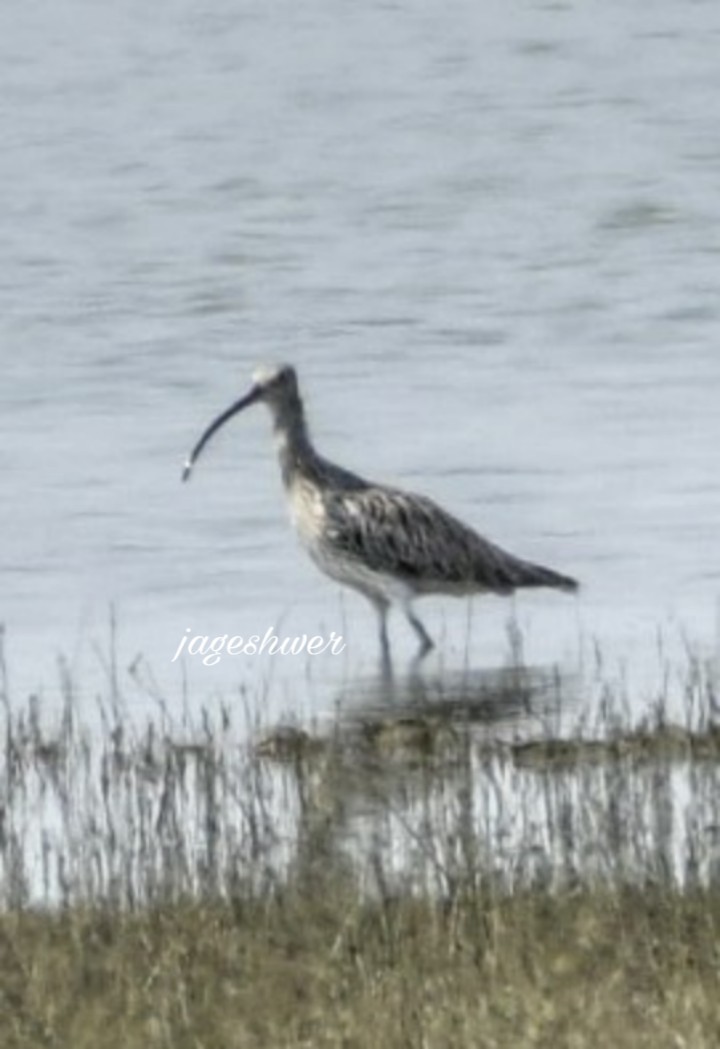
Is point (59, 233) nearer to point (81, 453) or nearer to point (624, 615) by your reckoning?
point (81, 453)

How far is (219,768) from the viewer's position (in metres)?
12.4

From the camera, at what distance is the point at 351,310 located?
1096 inches

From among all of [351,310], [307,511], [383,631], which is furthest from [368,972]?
[351,310]

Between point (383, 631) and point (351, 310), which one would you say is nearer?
point (383, 631)

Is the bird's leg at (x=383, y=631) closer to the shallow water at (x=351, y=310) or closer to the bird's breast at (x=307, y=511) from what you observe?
the shallow water at (x=351, y=310)

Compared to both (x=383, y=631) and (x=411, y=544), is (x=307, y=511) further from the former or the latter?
(x=383, y=631)

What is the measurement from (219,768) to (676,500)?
7.65 m

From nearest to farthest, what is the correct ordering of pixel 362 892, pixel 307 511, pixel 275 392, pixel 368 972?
pixel 368 972, pixel 362 892, pixel 307 511, pixel 275 392

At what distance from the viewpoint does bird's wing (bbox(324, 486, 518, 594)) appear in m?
17.2

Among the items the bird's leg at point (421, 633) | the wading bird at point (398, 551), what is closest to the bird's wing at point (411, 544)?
the wading bird at point (398, 551)

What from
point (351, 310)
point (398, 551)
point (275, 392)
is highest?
point (275, 392)

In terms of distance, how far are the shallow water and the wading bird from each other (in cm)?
24

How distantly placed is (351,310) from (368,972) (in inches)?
677

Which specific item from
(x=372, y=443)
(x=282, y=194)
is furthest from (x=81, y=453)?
(x=282, y=194)
